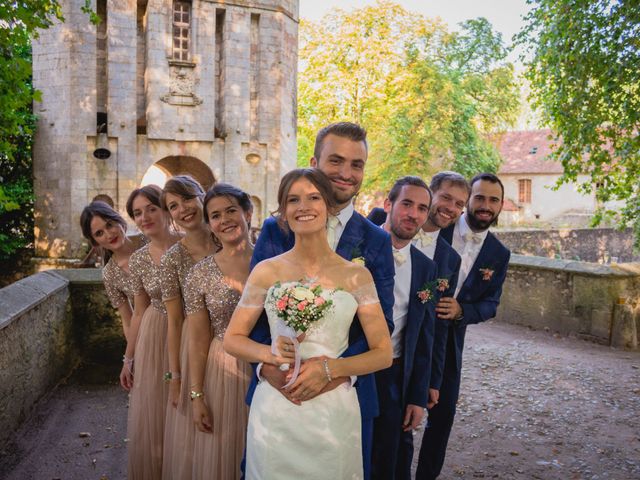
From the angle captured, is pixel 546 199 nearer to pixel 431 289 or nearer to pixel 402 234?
pixel 431 289

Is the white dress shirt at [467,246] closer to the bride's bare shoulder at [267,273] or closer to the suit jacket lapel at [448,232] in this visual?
the suit jacket lapel at [448,232]

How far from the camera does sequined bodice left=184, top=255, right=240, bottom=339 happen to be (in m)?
3.43

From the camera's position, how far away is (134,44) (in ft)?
60.5

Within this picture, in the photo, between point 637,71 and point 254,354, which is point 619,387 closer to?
point 637,71

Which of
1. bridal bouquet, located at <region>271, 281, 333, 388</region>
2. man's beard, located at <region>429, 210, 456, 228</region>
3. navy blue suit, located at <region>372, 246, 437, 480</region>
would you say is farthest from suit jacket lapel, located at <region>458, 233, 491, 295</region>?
bridal bouquet, located at <region>271, 281, 333, 388</region>

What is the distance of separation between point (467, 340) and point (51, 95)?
1520 cm

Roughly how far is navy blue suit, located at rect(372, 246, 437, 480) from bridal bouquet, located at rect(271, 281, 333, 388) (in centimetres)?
112

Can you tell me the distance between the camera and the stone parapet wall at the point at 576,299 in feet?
29.9

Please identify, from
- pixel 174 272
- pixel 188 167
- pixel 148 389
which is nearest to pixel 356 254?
pixel 174 272

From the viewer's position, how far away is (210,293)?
344 cm

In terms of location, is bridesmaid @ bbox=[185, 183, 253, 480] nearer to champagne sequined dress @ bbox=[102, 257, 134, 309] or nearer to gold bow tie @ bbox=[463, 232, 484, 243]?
champagne sequined dress @ bbox=[102, 257, 134, 309]

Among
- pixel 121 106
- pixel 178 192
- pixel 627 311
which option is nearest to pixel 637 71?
pixel 627 311

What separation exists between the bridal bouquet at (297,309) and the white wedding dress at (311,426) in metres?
0.06

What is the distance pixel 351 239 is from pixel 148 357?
1868 mm
